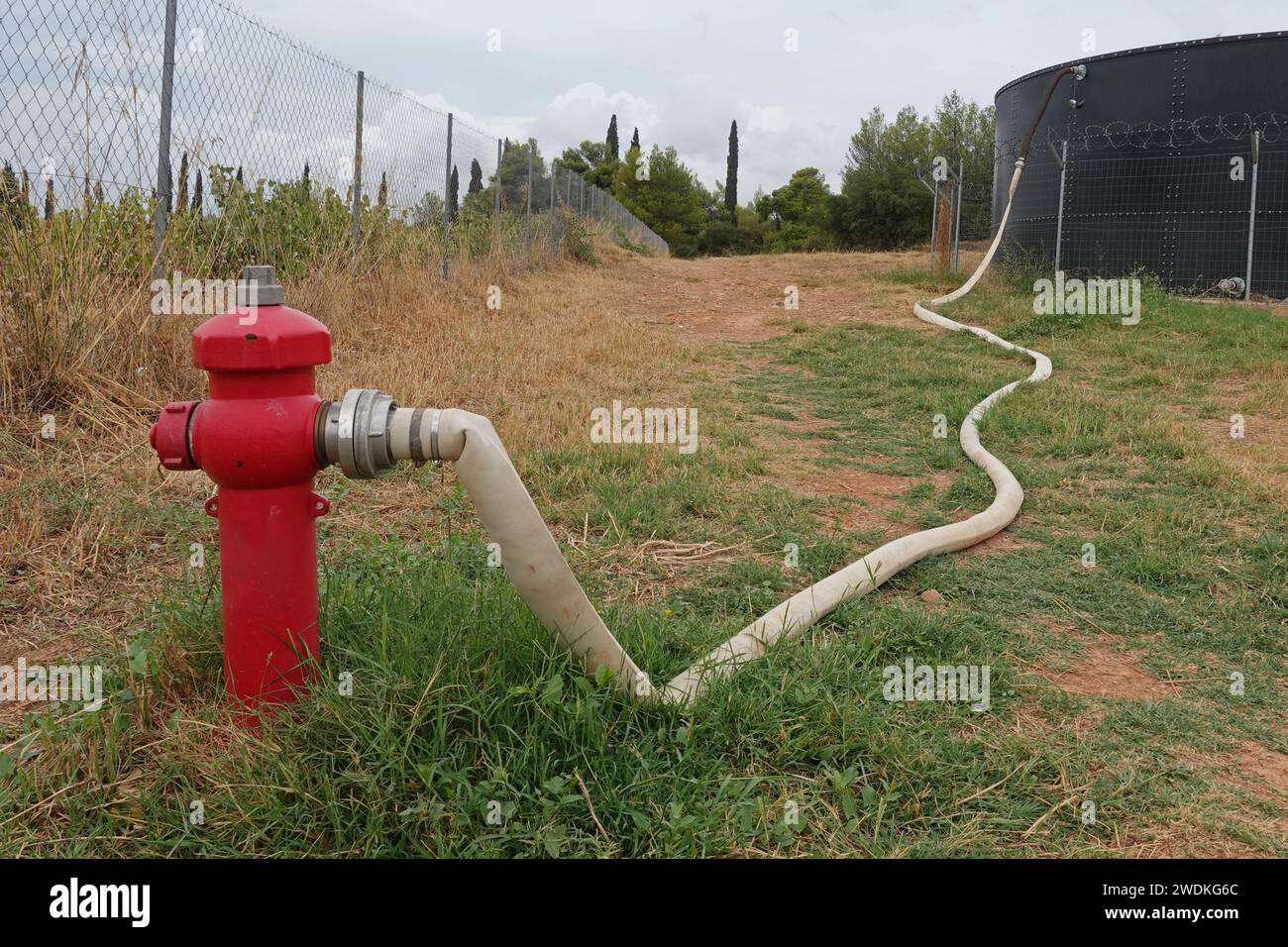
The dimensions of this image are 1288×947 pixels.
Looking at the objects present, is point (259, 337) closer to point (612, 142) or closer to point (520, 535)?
point (520, 535)

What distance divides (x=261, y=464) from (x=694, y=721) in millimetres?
1116

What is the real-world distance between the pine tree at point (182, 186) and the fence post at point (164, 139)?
17 cm

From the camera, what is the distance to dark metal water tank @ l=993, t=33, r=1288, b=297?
12.4 metres

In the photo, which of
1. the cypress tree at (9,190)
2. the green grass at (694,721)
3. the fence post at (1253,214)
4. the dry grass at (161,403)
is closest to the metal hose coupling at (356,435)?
the green grass at (694,721)

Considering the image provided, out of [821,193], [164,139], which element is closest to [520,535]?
[164,139]

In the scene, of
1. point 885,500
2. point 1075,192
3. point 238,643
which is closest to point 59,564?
point 238,643

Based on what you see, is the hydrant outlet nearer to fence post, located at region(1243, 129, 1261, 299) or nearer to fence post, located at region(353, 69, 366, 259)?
fence post, located at region(353, 69, 366, 259)

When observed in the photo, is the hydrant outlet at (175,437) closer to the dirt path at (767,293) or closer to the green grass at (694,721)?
the green grass at (694,721)

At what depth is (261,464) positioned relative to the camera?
2135 millimetres

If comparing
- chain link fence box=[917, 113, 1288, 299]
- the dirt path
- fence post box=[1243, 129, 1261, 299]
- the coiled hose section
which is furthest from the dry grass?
fence post box=[1243, 129, 1261, 299]

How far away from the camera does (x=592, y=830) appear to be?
81.1 inches

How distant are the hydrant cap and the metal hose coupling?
126mm

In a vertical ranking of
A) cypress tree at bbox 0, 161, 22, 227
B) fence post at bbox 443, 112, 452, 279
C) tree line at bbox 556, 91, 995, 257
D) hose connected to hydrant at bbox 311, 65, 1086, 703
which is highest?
tree line at bbox 556, 91, 995, 257

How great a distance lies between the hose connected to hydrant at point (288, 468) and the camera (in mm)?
2133
